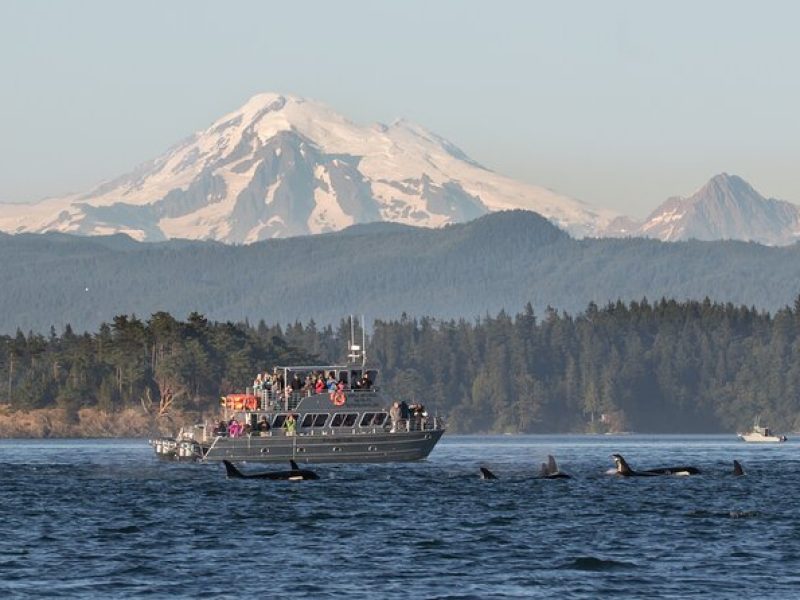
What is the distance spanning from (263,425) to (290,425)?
7.24 feet

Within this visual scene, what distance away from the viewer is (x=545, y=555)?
8506 centimetres

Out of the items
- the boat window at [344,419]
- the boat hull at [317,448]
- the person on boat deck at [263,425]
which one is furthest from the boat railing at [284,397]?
the boat hull at [317,448]

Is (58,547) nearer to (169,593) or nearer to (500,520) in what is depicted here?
(169,593)

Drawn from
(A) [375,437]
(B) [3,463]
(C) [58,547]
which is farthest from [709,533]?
(B) [3,463]

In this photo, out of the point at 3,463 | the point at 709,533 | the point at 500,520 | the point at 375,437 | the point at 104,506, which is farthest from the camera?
the point at 3,463

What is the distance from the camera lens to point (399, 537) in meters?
93.0

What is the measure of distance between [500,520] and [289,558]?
67.9 feet

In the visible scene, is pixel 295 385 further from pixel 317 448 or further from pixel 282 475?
pixel 282 475

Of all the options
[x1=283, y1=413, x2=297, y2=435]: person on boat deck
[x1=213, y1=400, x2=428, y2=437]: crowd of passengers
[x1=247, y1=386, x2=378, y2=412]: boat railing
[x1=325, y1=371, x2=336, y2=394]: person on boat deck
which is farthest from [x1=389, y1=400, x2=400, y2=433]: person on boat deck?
[x1=283, y1=413, x2=297, y2=435]: person on boat deck

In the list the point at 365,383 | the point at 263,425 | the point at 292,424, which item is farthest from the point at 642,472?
the point at 263,425

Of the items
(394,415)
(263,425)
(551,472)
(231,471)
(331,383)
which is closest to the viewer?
(231,471)

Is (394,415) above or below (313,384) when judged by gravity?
below

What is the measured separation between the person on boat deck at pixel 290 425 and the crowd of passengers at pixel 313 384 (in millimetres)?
2010

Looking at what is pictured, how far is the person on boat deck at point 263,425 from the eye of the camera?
154000 mm
